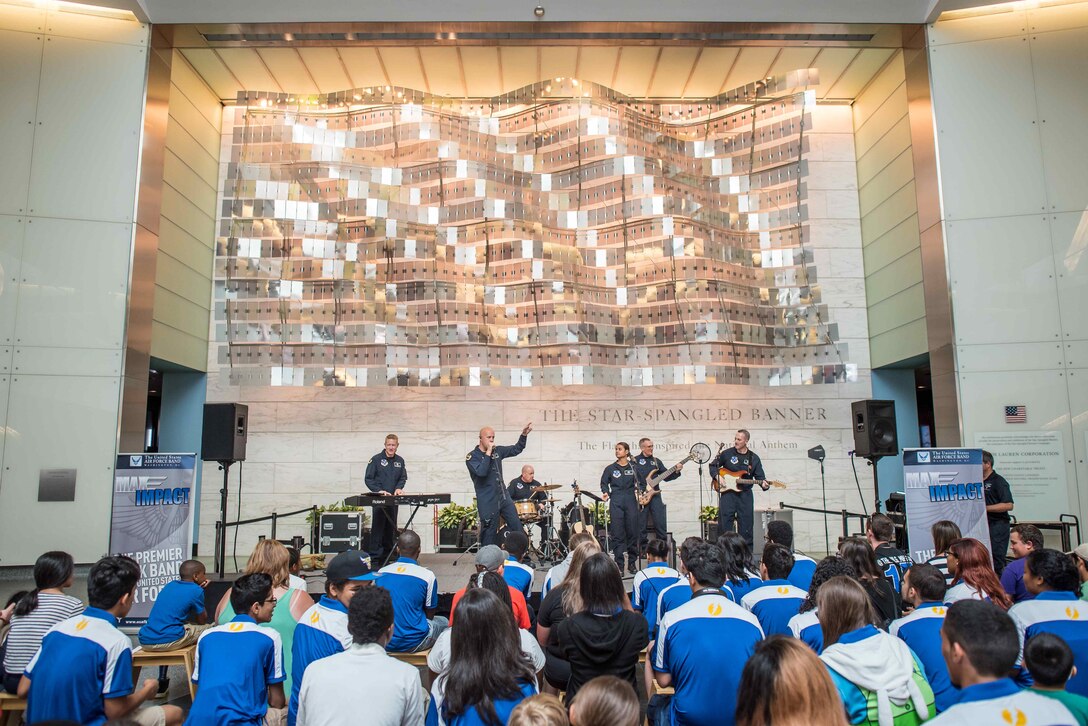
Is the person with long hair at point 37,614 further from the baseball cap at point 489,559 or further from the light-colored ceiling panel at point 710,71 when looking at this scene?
the light-colored ceiling panel at point 710,71

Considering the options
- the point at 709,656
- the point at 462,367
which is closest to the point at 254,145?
the point at 462,367

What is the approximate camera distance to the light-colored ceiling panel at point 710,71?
11328 millimetres

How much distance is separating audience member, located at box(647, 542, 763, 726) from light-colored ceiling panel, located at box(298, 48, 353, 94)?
34.7 feet

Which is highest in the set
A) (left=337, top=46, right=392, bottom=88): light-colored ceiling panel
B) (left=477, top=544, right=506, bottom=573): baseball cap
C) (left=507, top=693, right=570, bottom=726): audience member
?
(left=337, top=46, right=392, bottom=88): light-colored ceiling panel

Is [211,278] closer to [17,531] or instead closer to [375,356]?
[375,356]

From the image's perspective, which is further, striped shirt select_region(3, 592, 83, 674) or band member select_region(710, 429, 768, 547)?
band member select_region(710, 429, 768, 547)

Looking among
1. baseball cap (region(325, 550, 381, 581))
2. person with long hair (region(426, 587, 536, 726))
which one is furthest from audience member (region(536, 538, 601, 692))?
person with long hair (region(426, 587, 536, 726))

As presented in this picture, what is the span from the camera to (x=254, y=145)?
1186cm

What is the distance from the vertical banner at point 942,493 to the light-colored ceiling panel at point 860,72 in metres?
6.76

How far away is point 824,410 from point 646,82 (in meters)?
6.20

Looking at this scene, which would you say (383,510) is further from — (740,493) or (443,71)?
(443,71)

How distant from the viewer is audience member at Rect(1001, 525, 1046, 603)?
4.82m

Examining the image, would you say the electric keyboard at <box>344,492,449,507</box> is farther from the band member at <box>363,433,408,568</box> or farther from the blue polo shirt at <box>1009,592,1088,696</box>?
the blue polo shirt at <box>1009,592,1088,696</box>

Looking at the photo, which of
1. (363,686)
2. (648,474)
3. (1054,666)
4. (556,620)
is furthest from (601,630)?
(648,474)
